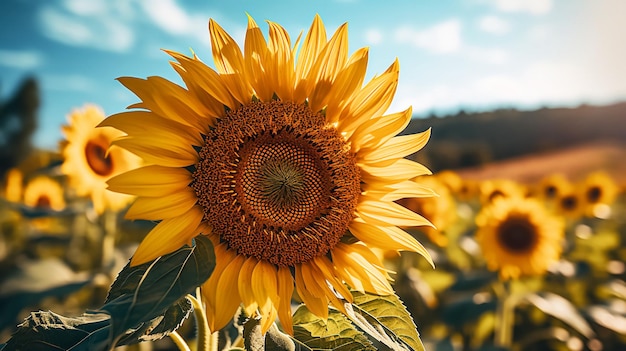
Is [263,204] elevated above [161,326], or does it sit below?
above

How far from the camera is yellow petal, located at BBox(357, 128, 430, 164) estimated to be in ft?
5.18

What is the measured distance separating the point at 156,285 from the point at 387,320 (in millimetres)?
654

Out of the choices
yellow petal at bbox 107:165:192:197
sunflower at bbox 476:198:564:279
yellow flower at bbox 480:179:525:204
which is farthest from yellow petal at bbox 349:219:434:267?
yellow flower at bbox 480:179:525:204

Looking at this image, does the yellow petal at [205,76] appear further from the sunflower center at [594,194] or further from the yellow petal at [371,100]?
the sunflower center at [594,194]

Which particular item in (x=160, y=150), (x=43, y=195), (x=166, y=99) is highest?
(x=166, y=99)

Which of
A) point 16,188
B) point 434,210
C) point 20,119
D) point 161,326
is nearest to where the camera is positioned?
point 161,326

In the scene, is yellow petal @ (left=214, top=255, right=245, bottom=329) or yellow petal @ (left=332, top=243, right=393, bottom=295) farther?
yellow petal @ (left=332, top=243, right=393, bottom=295)

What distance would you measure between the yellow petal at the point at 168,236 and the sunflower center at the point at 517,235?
418 cm

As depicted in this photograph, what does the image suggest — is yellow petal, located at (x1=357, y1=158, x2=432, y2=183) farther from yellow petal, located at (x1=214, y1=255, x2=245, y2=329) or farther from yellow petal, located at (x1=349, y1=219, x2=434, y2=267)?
yellow petal, located at (x1=214, y1=255, x2=245, y2=329)

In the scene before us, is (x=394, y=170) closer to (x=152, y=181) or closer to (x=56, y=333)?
(x=152, y=181)

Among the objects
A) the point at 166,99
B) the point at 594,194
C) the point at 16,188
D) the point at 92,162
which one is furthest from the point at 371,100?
the point at 594,194

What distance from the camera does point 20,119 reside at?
46875 millimetres

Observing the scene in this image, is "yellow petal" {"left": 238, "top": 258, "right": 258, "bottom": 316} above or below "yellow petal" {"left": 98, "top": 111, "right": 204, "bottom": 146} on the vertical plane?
below

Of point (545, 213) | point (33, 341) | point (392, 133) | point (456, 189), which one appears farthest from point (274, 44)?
point (456, 189)
